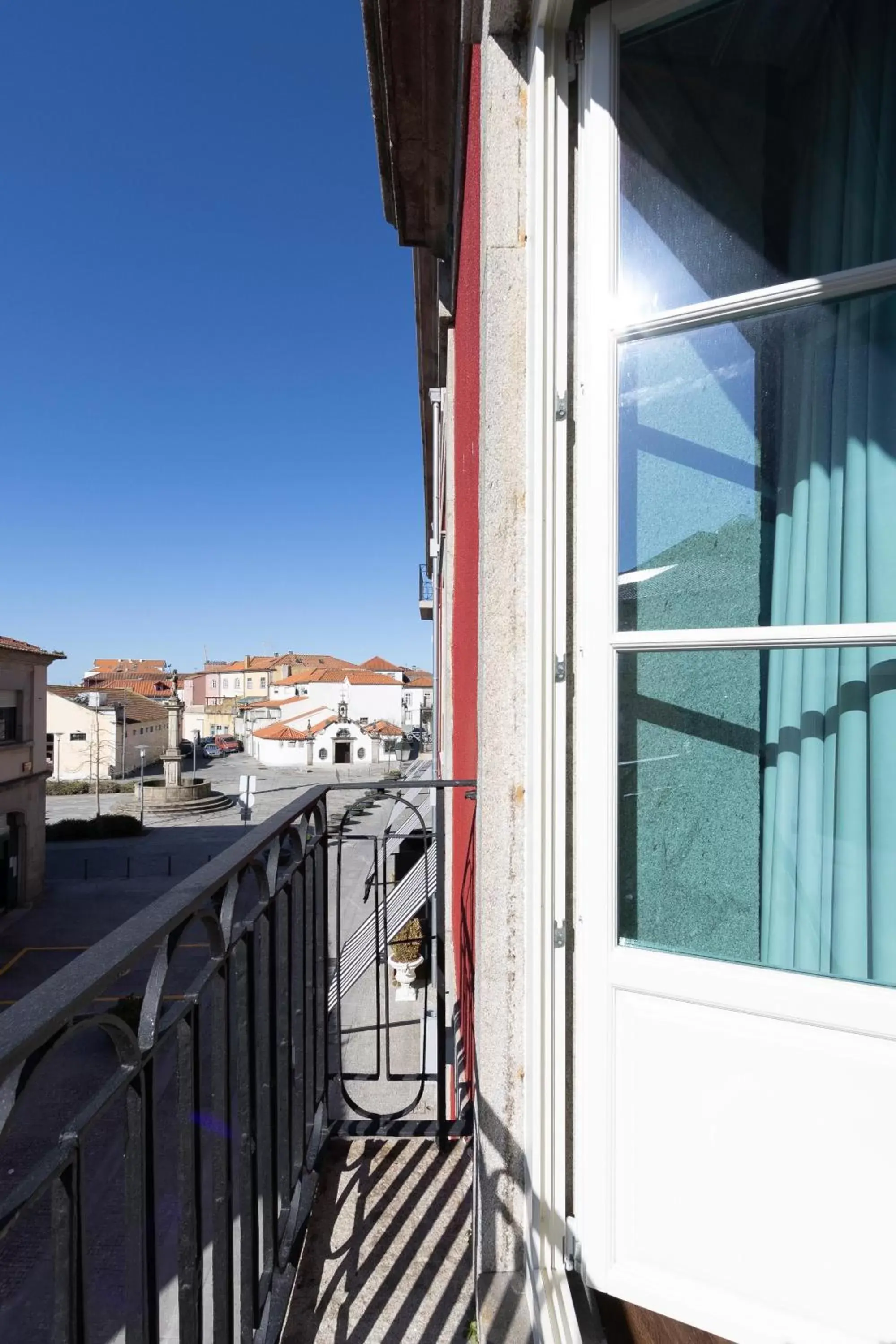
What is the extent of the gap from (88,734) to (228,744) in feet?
44.6

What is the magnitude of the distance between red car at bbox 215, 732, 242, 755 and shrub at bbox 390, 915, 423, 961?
3610 cm

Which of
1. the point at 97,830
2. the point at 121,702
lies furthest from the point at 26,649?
the point at 121,702

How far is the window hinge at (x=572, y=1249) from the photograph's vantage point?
3.64 ft

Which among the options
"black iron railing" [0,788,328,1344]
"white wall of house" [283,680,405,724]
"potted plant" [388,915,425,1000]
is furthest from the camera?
"white wall of house" [283,680,405,724]

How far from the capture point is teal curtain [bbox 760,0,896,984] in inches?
38.7

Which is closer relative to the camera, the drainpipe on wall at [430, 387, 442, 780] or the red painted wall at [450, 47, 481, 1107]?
the red painted wall at [450, 47, 481, 1107]

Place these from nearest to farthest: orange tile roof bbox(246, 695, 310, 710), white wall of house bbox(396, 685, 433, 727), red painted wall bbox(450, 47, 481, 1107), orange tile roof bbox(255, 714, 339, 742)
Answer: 1. red painted wall bbox(450, 47, 481, 1107)
2. orange tile roof bbox(255, 714, 339, 742)
3. orange tile roof bbox(246, 695, 310, 710)
4. white wall of house bbox(396, 685, 433, 727)

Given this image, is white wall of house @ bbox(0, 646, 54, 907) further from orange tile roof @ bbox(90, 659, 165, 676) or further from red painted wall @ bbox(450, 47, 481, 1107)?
orange tile roof @ bbox(90, 659, 165, 676)

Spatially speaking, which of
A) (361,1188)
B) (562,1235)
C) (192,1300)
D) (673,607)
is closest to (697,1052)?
(562,1235)

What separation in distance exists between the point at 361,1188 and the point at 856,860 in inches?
60.0

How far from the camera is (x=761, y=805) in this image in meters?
1.07

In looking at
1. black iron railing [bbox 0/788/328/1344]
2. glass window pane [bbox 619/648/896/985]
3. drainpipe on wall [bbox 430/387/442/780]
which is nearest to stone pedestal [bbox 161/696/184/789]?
drainpipe on wall [bbox 430/387/442/780]

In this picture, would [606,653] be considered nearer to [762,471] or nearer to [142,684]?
[762,471]

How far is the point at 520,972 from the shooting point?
122 cm
